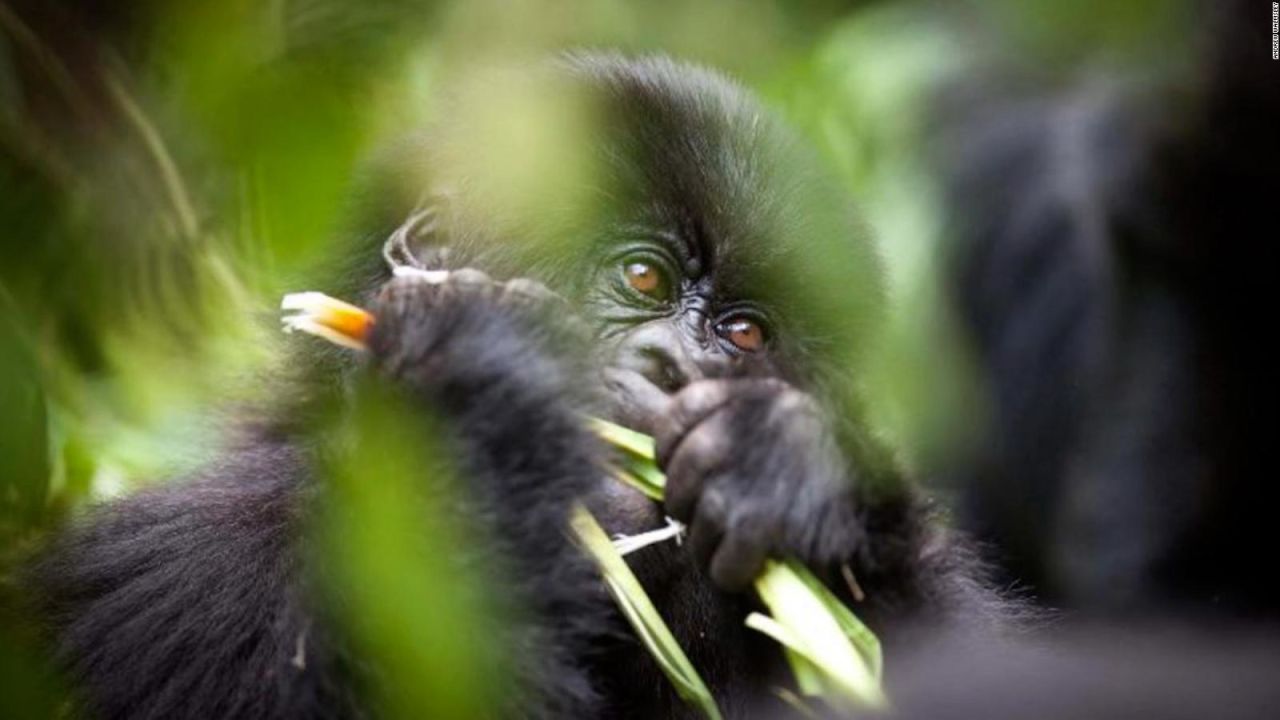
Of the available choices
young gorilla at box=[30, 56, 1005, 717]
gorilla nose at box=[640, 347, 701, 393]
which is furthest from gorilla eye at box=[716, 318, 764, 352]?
gorilla nose at box=[640, 347, 701, 393]

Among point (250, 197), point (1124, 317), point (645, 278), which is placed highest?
point (1124, 317)

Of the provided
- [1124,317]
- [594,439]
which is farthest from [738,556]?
[1124,317]

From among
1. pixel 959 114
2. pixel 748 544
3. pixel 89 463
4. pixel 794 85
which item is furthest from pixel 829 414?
pixel 959 114

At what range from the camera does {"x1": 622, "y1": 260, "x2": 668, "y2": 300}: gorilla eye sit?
1.82 metres

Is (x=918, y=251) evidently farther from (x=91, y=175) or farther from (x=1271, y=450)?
(x=91, y=175)

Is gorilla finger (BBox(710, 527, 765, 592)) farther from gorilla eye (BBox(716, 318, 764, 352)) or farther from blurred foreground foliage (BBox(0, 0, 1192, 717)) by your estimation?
gorilla eye (BBox(716, 318, 764, 352))

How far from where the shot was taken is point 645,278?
1.82m

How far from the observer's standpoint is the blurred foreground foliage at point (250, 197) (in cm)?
135

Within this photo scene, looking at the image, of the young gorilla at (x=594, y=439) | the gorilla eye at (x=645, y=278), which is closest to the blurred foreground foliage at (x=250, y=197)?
the young gorilla at (x=594, y=439)

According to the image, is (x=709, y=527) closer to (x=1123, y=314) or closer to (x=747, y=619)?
(x=747, y=619)

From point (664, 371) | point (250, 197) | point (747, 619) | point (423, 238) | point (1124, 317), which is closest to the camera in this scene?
point (747, 619)

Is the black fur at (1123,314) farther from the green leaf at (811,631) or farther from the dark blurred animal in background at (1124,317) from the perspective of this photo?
the green leaf at (811,631)

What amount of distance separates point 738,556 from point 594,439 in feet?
0.64

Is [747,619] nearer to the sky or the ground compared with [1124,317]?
nearer to the ground
